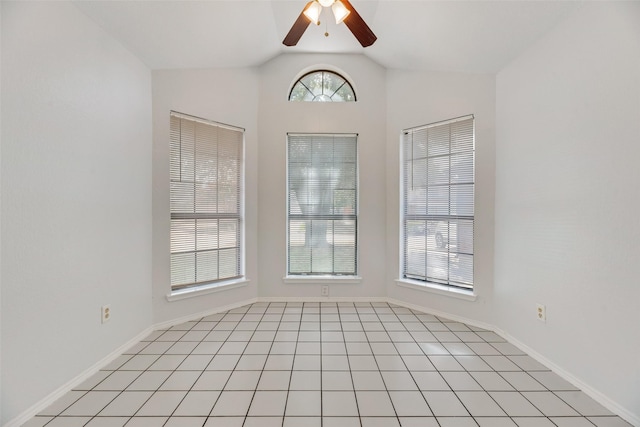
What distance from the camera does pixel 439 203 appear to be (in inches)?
122

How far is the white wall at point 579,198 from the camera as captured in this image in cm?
163

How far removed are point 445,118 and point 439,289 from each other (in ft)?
6.09

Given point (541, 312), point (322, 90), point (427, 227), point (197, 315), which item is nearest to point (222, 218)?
point (197, 315)

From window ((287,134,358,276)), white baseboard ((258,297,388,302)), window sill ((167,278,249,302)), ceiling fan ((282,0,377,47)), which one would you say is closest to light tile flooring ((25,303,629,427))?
window sill ((167,278,249,302))

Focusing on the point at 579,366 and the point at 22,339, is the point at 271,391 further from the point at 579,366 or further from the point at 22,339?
the point at 579,366

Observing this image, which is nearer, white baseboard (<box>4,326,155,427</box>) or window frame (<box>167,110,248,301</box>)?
white baseboard (<box>4,326,155,427</box>)

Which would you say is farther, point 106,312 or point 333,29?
point 333,29

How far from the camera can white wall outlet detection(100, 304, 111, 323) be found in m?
2.16

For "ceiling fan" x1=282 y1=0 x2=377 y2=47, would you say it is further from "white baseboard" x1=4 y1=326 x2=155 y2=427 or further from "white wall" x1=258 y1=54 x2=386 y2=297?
"white baseboard" x1=4 y1=326 x2=155 y2=427

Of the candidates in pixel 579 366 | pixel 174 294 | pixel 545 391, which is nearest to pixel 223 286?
pixel 174 294

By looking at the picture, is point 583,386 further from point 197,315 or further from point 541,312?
point 197,315

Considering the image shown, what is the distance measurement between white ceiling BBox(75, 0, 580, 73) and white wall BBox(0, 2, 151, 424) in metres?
0.25

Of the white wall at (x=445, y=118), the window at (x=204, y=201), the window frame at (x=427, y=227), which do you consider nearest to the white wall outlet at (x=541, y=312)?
the white wall at (x=445, y=118)

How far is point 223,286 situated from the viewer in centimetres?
318
